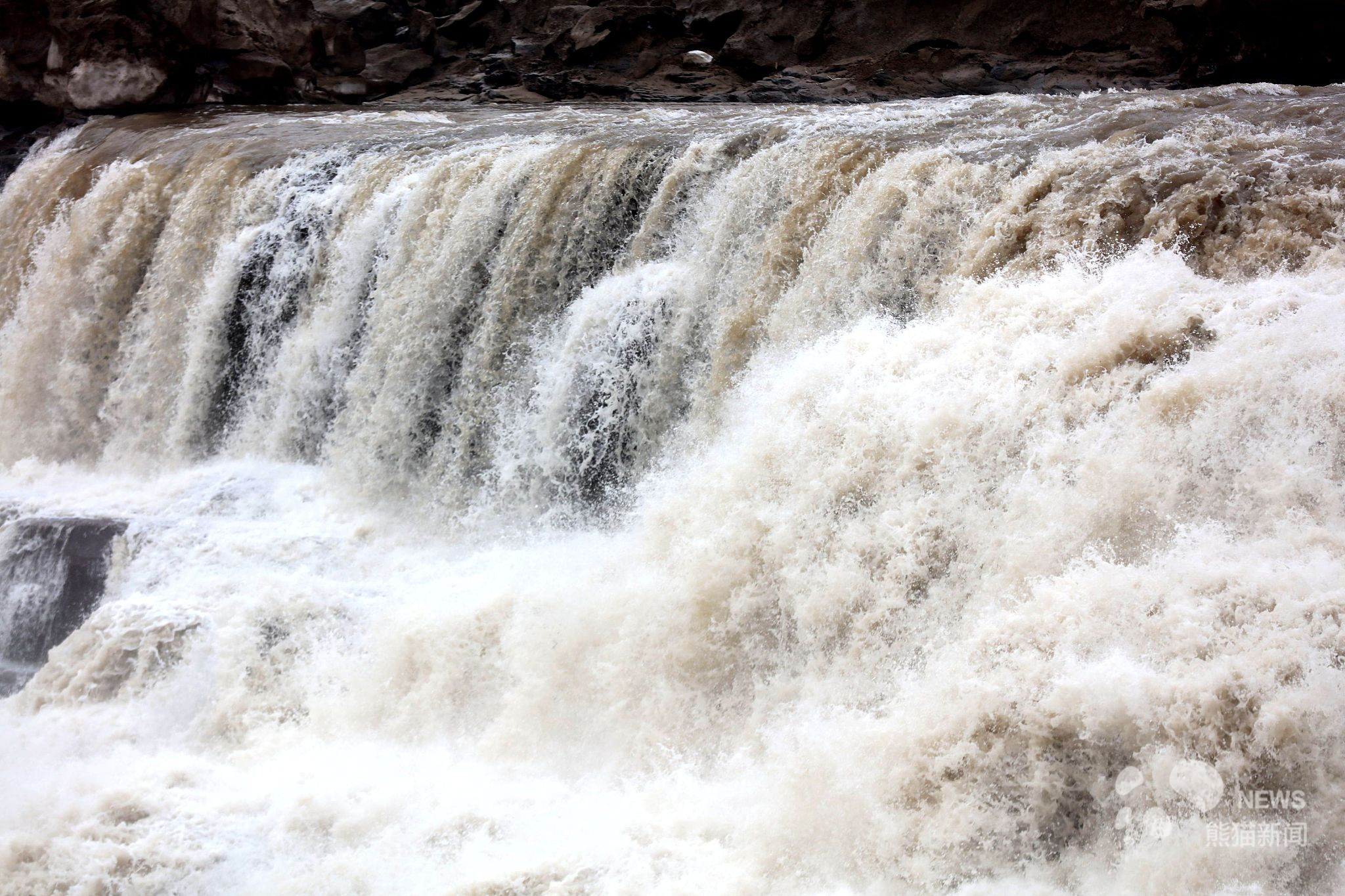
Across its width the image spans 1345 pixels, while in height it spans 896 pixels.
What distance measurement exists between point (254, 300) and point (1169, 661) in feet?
21.2

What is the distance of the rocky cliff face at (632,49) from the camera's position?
10.5 metres

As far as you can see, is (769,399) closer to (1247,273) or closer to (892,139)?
(1247,273)

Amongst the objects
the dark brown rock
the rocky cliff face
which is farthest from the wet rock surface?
the rocky cliff face

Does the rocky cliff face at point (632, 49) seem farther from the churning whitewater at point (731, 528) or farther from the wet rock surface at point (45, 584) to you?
the wet rock surface at point (45, 584)

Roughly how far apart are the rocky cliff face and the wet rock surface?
22.6ft

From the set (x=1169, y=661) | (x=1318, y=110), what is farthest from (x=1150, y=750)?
(x=1318, y=110)

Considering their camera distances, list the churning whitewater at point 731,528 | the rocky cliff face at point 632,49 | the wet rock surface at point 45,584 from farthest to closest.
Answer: the rocky cliff face at point 632,49 → the wet rock surface at point 45,584 → the churning whitewater at point 731,528

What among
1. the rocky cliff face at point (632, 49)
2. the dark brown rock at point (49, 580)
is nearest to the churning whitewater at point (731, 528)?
the dark brown rock at point (49, 580)

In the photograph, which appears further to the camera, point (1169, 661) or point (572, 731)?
point (572, 731)

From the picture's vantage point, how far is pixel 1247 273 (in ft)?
13.2

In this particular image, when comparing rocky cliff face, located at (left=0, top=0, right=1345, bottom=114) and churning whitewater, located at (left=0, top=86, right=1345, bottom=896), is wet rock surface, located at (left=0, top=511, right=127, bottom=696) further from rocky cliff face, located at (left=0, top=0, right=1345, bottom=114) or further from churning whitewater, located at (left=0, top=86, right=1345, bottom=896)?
rocky cliff face, located at (left=0, top=0, right=1345, bottom=114)

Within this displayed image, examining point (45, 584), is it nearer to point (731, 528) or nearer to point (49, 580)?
point (49, 580)

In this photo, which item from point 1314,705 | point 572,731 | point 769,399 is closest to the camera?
point 1314,705

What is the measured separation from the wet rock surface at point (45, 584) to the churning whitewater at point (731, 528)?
34 millimetres
